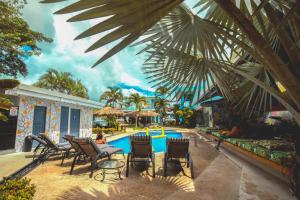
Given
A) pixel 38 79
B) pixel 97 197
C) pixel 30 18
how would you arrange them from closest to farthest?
pixel 97 197 → pixel 30 18 → pixel 38 79

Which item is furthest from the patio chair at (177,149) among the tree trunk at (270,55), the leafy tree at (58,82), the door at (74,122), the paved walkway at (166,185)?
the leafy tree at (58,82)

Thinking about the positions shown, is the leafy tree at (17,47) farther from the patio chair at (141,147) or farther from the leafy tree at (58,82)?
the leafy tree at (58,82)

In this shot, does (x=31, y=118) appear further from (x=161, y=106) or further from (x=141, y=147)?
(x=161, y=106)

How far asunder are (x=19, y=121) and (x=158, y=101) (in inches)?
1037

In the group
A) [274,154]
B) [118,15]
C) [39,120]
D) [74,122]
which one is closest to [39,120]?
[39,120]

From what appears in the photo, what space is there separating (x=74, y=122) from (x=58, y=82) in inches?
881

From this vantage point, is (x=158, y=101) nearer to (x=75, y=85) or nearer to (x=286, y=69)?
(x=75, y=85)

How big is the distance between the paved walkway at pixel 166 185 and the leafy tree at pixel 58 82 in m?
29.2

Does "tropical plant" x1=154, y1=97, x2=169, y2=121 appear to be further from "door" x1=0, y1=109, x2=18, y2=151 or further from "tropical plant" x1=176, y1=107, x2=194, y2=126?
"door" x1=0, y1=109, x2=18, y2=151

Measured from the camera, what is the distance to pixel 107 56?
1.12 m

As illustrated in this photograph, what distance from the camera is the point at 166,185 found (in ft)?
13.7

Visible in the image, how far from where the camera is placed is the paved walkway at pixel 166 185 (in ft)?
11.8

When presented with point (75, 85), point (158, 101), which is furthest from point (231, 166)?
point (75, 85)

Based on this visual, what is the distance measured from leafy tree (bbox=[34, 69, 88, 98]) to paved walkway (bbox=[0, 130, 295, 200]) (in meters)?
29.2
